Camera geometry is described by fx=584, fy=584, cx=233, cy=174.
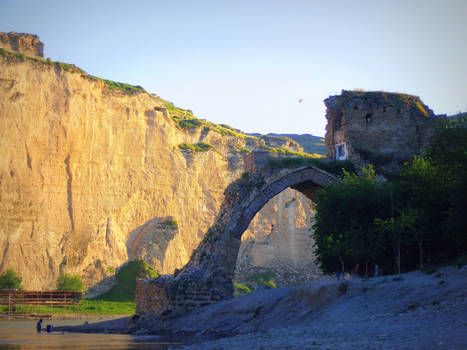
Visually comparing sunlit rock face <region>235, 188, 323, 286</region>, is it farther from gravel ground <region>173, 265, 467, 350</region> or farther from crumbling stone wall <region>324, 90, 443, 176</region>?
gravel ground <region>173, 265, 467, 350</region>

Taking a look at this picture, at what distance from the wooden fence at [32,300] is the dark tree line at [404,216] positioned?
52.1 ft

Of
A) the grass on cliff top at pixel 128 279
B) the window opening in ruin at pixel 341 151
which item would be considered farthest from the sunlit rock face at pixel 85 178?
the window opening in ruin at pixel 341 151

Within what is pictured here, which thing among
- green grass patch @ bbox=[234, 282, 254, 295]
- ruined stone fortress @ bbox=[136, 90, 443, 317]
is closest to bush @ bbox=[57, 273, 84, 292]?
green grass patch @ bbox=[234, 282, 254, 295]

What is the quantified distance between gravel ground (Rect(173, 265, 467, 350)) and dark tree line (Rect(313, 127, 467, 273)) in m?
2.26

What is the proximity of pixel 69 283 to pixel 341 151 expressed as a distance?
17524 mm

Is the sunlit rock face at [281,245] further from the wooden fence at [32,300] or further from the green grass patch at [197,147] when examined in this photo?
the wooden fence at [32,300]

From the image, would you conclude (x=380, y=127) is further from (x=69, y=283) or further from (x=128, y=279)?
(x=128, y=279)

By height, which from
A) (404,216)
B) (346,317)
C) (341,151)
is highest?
(341,151)

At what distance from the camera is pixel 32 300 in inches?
1136

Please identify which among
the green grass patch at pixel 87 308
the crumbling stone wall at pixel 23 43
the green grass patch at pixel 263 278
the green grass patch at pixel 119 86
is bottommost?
the green grass patch at pixel 87 308

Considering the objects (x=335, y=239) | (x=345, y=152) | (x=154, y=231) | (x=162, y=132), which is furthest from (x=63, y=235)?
(x=335, y=239)

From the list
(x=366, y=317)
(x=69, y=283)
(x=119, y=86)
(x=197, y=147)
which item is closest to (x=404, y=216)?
(x=366, y=317)

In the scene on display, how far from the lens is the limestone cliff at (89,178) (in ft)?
106

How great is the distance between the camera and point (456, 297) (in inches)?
399
